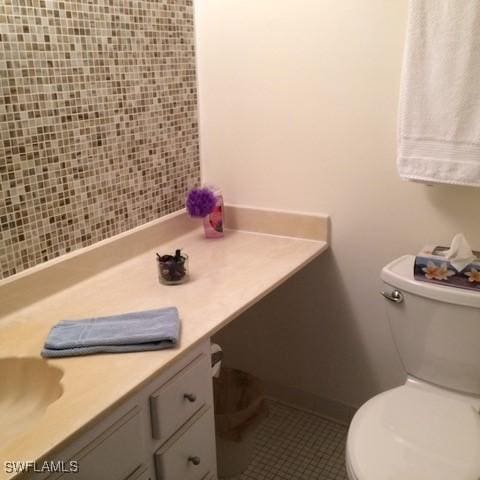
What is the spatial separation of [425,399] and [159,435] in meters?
0.84

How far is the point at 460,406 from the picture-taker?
1593mm

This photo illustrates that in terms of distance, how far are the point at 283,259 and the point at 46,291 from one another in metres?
0.77

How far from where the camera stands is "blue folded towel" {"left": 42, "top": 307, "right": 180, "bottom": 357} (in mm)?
1253

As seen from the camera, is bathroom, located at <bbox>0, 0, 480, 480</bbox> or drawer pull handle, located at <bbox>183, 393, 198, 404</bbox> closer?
drawer pull handle, located at <bbox>183, 393, 198, 404</bbox>

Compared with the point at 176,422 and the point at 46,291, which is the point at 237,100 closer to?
the point at 46,291

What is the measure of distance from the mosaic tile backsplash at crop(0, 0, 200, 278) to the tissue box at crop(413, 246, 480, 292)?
0.95 m

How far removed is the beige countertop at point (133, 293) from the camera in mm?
1067

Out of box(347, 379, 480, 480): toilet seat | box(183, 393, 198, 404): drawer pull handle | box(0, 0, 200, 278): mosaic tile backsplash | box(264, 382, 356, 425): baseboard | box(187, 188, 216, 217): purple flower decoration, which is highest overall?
box(0, 0, 200, 278): mosaic tile backsplash

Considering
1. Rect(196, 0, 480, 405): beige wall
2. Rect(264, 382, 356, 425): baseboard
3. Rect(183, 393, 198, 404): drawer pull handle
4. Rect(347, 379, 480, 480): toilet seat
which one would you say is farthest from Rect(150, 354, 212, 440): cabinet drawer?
Rect(264, 382, 356, 425): baseboard

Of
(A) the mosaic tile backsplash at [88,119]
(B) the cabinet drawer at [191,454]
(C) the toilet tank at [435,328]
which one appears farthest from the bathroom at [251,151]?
(B) the cabinet drawer at [191,454]

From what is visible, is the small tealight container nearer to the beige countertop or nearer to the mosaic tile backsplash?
the beige countertop

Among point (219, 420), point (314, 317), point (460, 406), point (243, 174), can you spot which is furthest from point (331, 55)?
point (219, 420)

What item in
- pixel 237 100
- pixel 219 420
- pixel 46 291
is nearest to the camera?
pixel 46 291

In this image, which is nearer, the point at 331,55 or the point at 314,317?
the point at 331,55
